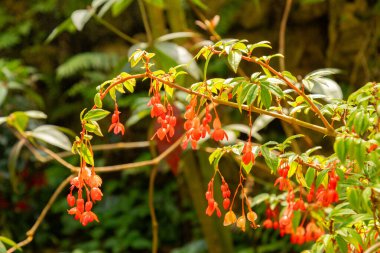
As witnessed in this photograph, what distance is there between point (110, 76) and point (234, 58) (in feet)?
5.55

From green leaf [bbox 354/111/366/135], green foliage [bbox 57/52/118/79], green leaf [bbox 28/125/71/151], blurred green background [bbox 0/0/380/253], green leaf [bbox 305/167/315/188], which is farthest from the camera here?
green foliage [bbox 57/52/118/79]

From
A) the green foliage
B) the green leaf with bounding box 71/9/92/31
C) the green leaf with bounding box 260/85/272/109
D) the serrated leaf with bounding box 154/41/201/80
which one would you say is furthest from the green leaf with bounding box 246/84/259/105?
the green foliage

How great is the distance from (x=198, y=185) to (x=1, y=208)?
1.46 meters

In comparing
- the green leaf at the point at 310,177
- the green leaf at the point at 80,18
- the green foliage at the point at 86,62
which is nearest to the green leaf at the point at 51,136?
the green leaf at the point at 80,18

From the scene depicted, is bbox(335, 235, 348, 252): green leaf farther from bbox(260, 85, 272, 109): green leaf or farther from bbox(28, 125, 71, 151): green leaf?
bbox(28, 125, 71, 151): green leaf

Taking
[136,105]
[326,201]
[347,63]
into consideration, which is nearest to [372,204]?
[326,201]

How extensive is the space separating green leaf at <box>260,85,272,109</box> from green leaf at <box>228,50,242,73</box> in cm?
4

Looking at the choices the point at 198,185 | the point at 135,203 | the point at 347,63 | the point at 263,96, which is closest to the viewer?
the point at 263,96

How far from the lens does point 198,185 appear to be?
181 cm

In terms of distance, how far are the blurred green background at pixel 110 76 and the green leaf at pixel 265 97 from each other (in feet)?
5.08

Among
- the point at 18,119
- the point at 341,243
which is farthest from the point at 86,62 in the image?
the point at 341,243

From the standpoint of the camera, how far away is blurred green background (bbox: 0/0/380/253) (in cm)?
259

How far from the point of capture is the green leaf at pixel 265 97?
2.21 feet

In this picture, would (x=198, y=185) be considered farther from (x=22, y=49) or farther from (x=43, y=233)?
(x=22, y=49)
